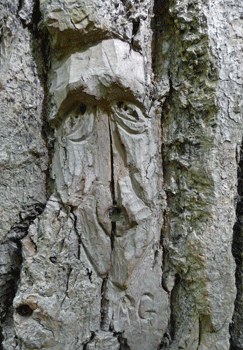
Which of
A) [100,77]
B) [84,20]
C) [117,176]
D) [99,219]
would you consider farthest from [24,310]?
[84,20]

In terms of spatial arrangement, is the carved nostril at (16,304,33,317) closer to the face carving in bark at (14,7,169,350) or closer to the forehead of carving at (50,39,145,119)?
the face carving in bark at (14,7,169,350)

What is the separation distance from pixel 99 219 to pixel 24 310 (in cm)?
35

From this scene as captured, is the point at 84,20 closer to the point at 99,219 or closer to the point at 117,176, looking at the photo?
the point at 117,176

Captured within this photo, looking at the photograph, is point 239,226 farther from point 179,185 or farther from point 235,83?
point 235,83

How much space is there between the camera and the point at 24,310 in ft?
2.82

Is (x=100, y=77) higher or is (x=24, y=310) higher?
(x=100, y=77)

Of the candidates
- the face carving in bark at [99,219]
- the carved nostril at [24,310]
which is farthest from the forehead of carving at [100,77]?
the carved nostril at [24,310]

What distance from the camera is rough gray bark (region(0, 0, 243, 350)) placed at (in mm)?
882

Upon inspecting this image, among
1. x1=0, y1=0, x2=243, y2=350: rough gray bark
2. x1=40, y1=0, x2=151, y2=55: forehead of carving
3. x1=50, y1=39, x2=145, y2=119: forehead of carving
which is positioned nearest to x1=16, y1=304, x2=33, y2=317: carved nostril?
x1=0, y1=0, x2=243, y2=350: rough gray bark

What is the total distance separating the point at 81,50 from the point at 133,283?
78cm

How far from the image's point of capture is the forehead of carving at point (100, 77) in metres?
0.87

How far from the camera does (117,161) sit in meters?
0.94

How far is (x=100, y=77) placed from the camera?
87 cm

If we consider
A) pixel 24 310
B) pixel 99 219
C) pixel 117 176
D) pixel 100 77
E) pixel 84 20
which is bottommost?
pixel 24 310
